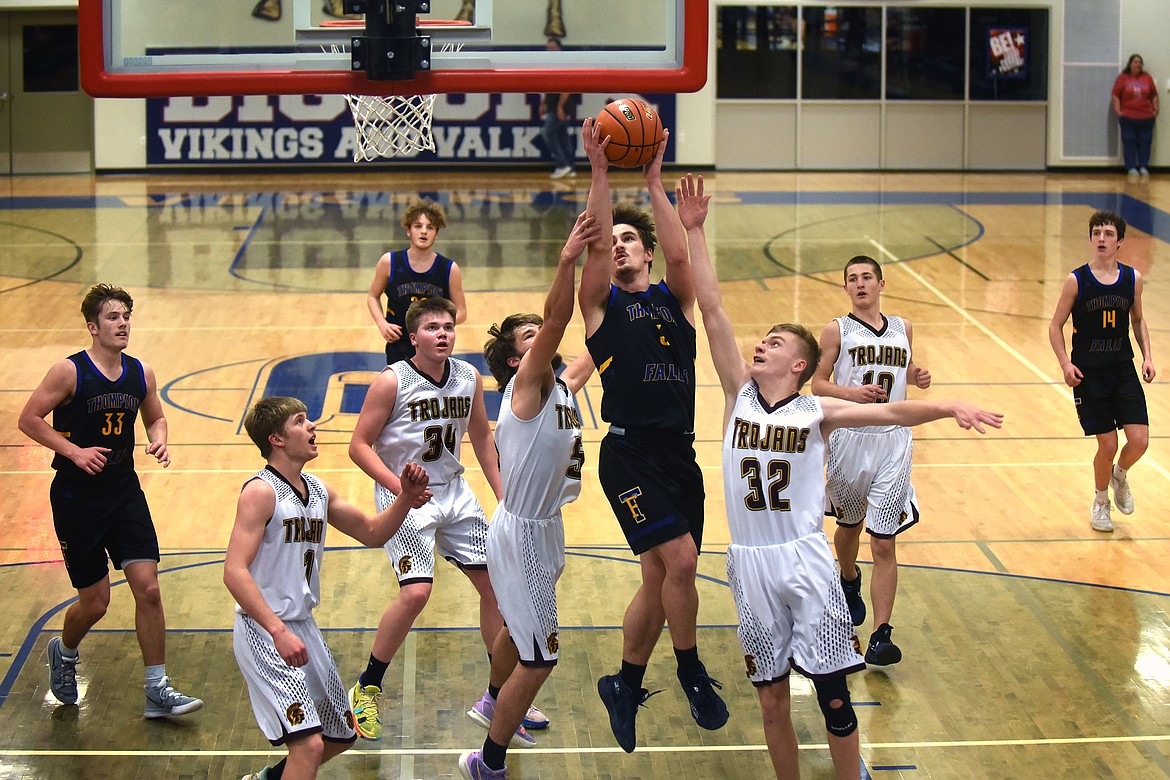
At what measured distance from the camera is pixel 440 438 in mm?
6355

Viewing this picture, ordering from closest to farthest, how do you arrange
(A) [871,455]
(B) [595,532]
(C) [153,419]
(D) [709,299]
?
(D) [709,299] < (C) [153,419] < (A) [871,455] < (B) [595,532]

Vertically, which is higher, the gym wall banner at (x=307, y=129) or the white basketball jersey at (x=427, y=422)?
the gym wall banner at (x=307, y=129)

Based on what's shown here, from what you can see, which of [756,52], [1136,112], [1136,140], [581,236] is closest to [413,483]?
[581,236]

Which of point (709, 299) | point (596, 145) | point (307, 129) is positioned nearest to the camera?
point (596, 145)

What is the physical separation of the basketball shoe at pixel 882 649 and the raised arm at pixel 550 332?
2.26 meters

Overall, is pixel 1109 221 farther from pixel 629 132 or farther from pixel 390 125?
pixel 629 132

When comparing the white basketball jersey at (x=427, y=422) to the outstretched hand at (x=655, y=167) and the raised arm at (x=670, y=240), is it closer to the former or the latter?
the raised arm at (x=670, y=240)

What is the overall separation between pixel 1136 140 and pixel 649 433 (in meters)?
21.4

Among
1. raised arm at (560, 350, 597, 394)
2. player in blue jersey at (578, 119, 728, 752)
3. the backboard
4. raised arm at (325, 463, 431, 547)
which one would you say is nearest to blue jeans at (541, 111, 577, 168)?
the backboard

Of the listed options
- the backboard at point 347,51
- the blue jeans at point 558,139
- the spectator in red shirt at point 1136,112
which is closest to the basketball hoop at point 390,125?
the backboard at point 347,51

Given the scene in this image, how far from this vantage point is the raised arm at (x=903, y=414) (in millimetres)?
4652

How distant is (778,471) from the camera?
519cm

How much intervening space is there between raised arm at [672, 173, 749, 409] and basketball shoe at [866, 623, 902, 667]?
6.04ft

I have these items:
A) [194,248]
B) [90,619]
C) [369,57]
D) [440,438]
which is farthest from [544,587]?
[194,248]
